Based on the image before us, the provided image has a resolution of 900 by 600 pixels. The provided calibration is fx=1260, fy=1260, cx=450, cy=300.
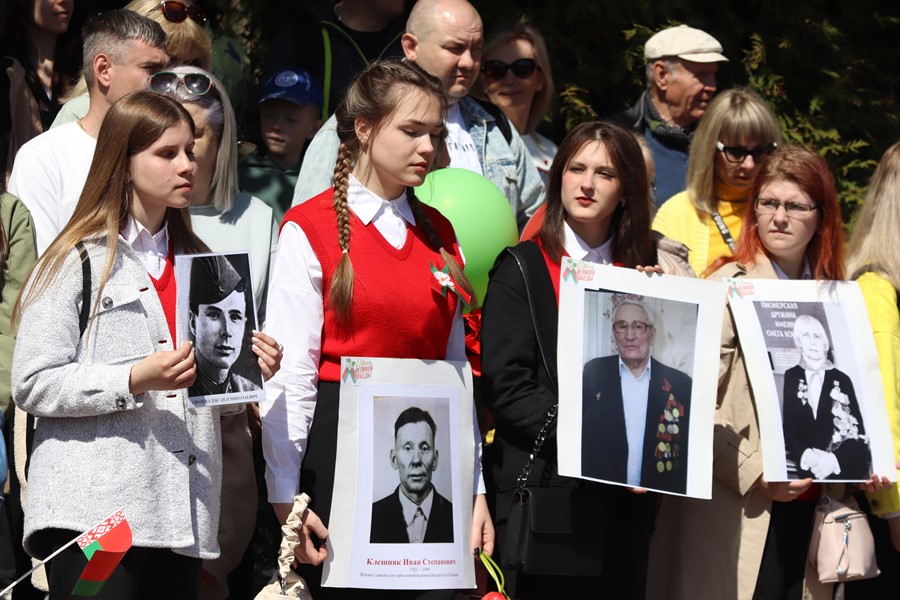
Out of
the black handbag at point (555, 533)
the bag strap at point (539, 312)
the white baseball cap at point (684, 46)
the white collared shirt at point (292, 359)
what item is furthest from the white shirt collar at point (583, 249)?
the white baseball cap at point (684, 46)

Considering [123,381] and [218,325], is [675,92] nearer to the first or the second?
[218,325]

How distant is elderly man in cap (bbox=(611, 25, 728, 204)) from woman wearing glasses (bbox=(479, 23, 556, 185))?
60 centimetres

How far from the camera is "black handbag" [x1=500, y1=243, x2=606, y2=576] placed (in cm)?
409

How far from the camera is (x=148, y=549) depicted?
142 inches

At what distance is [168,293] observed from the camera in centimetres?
376

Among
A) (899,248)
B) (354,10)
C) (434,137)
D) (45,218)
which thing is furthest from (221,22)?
(899,248)

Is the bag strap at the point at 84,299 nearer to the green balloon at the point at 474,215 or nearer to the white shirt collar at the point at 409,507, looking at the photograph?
the white shirt collar at the point at 409,507

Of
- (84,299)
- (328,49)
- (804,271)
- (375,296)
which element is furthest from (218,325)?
(328,49)

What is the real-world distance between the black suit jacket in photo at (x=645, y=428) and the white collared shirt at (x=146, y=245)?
4.56ft

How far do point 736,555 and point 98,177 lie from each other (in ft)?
8.51

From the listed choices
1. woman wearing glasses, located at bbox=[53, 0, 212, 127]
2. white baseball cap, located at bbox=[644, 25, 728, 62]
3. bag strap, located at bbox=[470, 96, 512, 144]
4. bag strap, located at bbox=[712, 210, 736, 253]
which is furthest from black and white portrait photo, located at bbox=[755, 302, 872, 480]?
woman wearing glasses, located at bbox=[53, 0, 212, 127]

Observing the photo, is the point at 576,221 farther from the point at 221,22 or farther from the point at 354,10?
the point at 221,22

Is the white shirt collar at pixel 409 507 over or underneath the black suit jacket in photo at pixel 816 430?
underneath

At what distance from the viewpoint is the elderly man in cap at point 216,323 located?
11.6 feet
